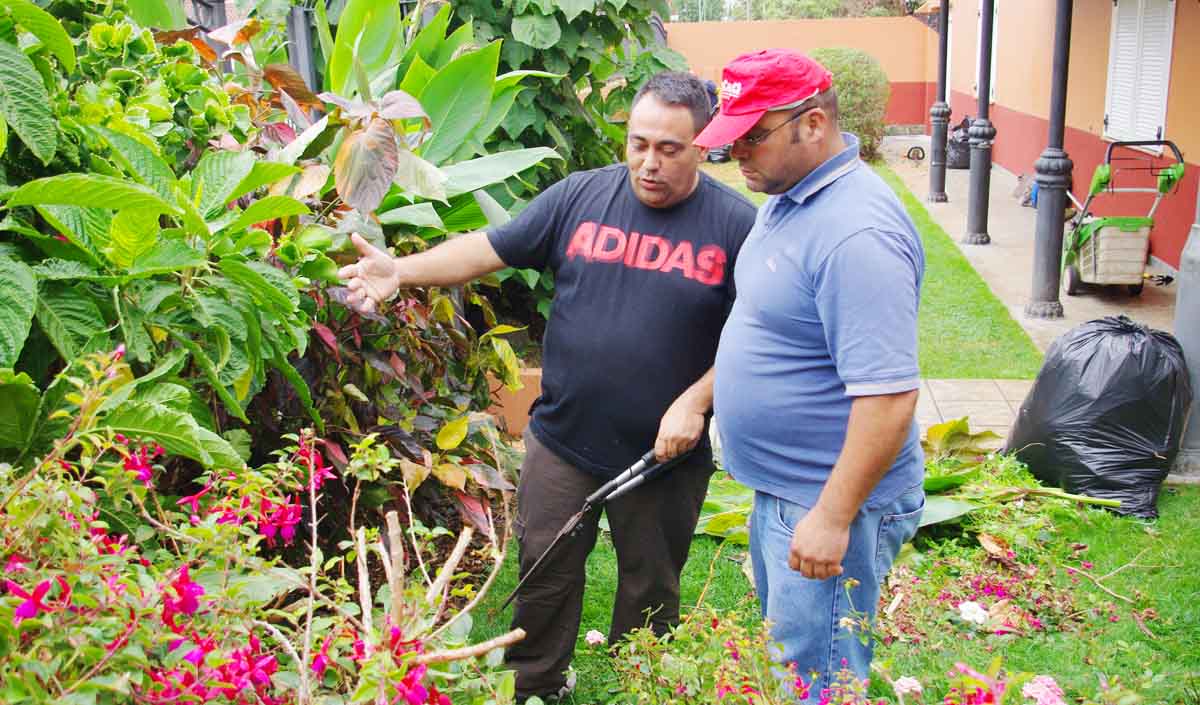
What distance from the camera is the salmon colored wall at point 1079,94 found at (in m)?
9.77

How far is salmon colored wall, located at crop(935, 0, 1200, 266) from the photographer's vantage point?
9773 millimetres

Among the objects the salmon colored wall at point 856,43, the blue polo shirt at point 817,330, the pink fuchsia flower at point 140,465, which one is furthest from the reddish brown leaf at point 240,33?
the salmon colored wall at point 856,43

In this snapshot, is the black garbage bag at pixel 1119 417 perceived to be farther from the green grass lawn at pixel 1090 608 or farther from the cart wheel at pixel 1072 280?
the cart wheel at pixel 1072 280

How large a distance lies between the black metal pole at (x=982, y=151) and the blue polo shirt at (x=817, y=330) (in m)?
9.64

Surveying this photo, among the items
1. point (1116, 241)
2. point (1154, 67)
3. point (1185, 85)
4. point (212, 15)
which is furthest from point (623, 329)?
point (1154, 67)

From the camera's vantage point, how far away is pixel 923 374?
26.2 feet

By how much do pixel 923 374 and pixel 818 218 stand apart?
5.55 meters

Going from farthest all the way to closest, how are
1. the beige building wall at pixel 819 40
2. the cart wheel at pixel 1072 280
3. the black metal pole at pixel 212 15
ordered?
the beige building wall at pixel 819 40, the cart wheel at pixel 1072 280, the black metal pole at pixel 212 15

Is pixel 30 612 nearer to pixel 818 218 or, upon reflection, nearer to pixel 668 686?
pixel 668 686

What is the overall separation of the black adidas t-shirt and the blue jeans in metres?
0.60

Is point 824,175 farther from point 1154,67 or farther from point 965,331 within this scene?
point 1154,67

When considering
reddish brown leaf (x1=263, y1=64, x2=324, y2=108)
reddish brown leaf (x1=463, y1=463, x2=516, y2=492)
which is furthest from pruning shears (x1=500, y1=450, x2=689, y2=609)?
reddish brown leaf (x1=263, y1=64, x2=324, y2=108)

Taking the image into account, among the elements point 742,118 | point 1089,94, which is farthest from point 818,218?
point 1089,94

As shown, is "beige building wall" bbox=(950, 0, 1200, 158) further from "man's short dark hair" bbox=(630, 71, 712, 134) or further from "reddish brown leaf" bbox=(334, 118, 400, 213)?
"reddish brown leaf" bbox=(334, 118, 400, 213)
